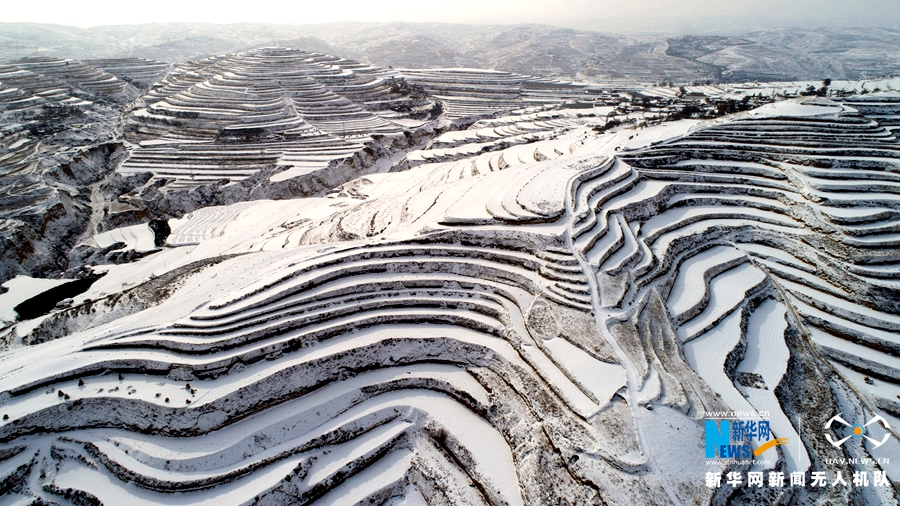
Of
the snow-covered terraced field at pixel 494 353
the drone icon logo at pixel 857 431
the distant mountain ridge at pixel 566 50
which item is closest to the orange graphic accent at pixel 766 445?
the snow-covered terraced field at pixel 494 353

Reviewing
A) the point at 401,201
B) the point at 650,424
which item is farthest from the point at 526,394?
the point at 401,201

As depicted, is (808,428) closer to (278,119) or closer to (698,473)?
(698,473)

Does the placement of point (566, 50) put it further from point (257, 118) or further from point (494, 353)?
point (494, 353)

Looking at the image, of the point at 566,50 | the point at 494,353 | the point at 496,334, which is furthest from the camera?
the point at 566,50

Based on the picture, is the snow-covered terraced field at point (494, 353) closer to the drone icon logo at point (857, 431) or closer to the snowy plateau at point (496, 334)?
the snowy plateau at point (496, 334)

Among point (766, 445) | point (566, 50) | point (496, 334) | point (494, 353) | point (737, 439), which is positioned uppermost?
point (566, 50)

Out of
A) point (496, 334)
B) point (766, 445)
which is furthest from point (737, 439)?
point (496, 334)
